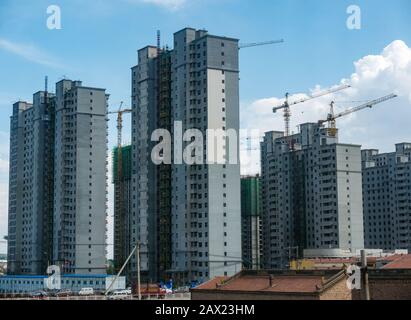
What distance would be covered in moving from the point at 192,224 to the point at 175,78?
84.0 feet

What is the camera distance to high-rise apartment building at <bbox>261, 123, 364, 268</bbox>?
128875mm

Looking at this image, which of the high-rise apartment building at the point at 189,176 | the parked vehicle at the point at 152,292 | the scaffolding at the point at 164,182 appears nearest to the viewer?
the parked vehicle at the point at 152,292

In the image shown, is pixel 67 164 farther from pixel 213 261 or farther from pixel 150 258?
pixel 213 261

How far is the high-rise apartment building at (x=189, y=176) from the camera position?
96.4 meters

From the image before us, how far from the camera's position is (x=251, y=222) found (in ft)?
494

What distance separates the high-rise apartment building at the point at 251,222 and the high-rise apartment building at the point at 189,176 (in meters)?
43.2

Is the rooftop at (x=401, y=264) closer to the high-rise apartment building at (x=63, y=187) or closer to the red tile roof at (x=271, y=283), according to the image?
the red tile roof at (x=271, y=283)

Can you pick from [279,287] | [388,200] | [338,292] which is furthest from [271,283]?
[388,200]

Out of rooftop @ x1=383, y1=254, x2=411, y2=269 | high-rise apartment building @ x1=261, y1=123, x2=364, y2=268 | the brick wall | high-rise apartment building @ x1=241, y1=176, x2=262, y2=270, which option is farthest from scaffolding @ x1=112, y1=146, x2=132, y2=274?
the brick wall

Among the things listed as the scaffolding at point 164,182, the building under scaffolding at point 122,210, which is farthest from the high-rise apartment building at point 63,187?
the scaffolding at point 164,182

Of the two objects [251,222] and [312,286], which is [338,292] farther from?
[251,222]

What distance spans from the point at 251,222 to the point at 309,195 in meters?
18.9

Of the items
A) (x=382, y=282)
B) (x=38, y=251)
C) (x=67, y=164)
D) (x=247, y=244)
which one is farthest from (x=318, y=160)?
(x=382, y=282)

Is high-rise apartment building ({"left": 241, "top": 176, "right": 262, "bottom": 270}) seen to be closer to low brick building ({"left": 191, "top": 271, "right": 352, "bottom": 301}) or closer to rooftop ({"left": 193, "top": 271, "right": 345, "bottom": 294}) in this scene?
rooftop ({"left": 193, "top": 271, "right": 345, "bottom": 294})
